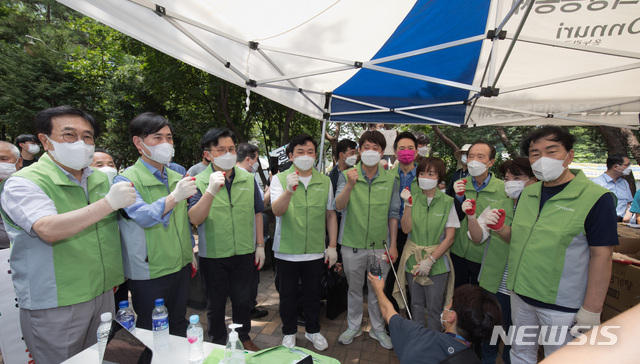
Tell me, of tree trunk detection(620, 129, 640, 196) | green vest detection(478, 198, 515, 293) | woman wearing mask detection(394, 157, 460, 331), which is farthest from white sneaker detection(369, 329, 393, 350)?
tree trunk detection(620, 129, 640, 196)

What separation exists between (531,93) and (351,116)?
8.24 feet

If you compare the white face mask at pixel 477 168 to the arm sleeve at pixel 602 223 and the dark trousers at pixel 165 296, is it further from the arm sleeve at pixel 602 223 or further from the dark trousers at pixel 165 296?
the dark trousers at pixel 165 296

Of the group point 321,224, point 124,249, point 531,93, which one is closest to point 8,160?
point 124,249

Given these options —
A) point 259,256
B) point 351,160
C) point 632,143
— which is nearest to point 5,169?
point 259,256

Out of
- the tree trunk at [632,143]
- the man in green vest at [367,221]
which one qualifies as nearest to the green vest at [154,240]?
the man in green vest at [367,221]

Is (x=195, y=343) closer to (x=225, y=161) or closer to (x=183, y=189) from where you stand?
(x=183, y=189)

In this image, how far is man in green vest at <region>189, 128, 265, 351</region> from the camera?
8.39 feet

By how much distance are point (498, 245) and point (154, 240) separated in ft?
9.75

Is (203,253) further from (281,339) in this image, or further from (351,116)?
(351,116)

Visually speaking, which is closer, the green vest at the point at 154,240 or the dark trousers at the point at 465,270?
the green vest at the point at 154,240

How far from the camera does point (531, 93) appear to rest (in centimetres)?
380

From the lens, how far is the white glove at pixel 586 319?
1787 mm

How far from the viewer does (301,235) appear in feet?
9.31

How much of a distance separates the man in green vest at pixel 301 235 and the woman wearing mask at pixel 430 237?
90 cm
